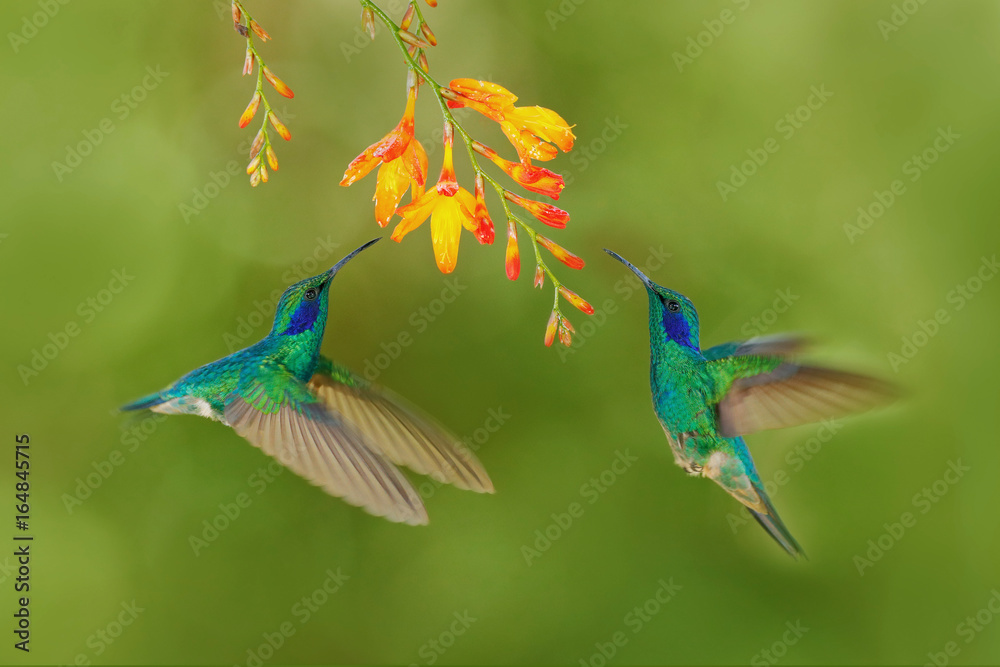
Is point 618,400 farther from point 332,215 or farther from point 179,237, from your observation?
point 179,237

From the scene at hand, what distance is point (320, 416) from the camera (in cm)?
106

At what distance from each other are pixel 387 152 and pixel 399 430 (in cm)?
43

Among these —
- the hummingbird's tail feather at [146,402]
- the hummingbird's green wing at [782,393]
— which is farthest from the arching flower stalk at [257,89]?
the hummingbird's green wing at [782,393]

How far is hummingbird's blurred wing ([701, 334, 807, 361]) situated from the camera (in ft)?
3.77

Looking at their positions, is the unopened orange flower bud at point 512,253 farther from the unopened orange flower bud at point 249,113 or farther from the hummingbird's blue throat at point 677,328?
the unopened orange flower bud at point 249,113

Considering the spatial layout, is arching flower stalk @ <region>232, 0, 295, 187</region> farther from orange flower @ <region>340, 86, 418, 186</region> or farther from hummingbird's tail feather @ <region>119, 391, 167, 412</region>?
hummingbird's tail feather @ <region>119, 391, 167, 412</region>

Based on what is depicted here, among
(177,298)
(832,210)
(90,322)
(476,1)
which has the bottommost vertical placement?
(90,322)

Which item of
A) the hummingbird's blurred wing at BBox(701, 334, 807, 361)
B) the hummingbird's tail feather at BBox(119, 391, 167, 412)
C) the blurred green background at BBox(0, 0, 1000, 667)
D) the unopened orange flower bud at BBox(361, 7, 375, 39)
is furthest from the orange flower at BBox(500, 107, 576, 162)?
the blurred green background at BBox(0, 0, 1000, 667)

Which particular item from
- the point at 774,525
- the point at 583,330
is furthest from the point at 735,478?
the point at 583,330

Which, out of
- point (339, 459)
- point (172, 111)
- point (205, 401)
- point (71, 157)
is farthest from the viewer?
point (172, 111)

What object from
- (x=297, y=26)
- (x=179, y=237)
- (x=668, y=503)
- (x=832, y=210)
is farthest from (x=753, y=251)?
(x=179, y=237)

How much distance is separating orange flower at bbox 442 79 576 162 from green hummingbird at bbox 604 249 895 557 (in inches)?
9.7

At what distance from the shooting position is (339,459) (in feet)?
3.32

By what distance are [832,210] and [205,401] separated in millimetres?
2475
